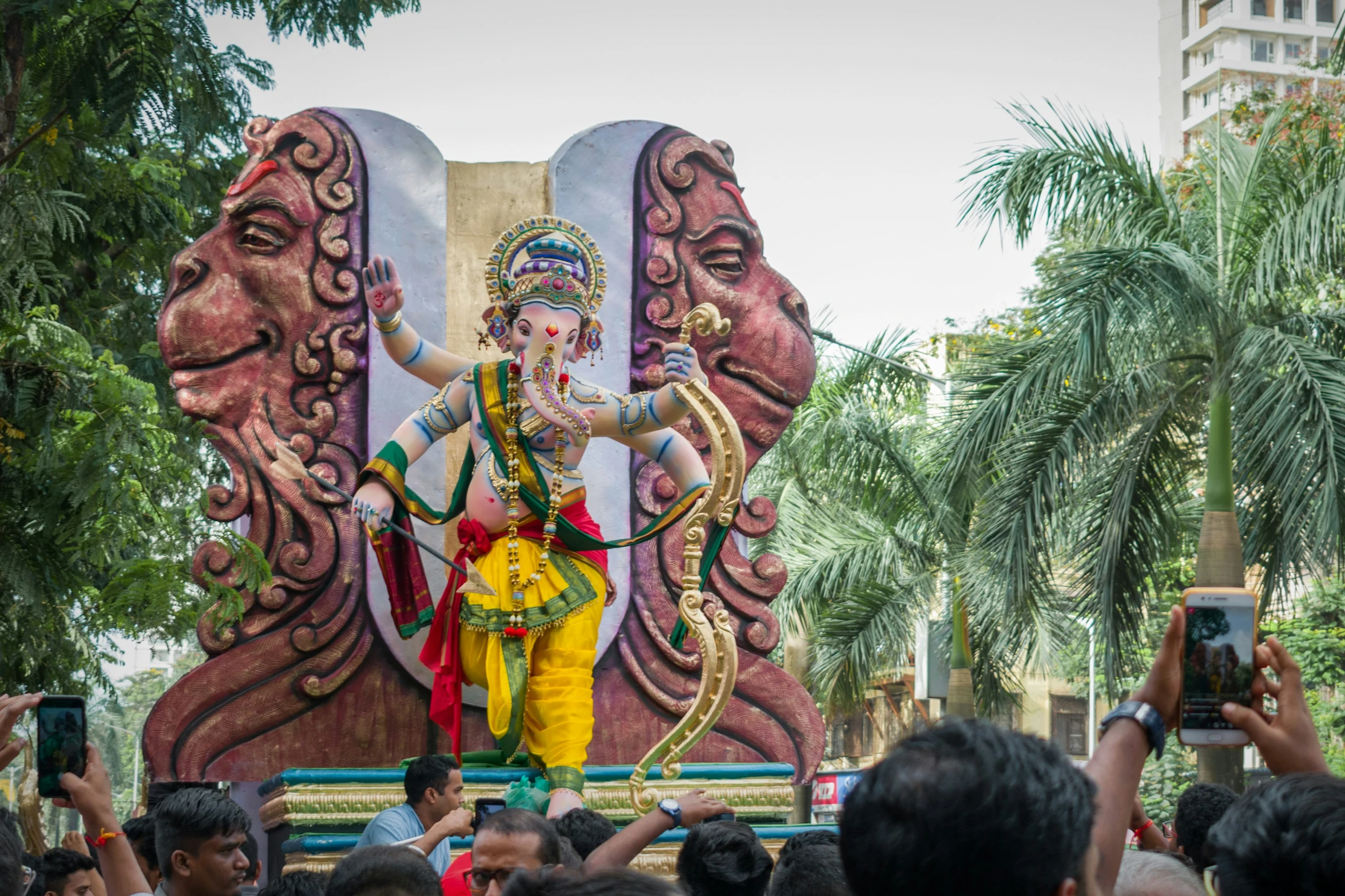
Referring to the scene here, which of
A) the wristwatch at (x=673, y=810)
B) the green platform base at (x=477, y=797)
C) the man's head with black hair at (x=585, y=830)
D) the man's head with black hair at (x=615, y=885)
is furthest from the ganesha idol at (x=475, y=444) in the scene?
the man's head with black hair at (x=615, y=885)

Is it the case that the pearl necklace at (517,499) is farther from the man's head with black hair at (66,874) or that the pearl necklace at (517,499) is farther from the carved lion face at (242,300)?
the man's head with black hair at (66,874)

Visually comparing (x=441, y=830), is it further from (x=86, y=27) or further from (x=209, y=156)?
(x=209, y=156)

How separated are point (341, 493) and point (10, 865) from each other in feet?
16.5

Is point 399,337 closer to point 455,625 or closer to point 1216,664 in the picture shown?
point 455,625

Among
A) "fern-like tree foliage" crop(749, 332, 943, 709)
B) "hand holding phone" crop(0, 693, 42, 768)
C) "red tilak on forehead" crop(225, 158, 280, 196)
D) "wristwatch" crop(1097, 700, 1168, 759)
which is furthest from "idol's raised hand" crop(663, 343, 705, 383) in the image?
"fern-like tree foliage" crop(749, 332, 943, 709)

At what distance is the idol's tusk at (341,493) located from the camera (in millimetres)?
7094

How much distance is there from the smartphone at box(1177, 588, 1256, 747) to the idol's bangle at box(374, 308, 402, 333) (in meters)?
5.35

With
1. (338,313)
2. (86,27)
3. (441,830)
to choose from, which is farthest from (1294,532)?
(86,27)

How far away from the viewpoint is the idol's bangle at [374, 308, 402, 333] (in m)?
7.39

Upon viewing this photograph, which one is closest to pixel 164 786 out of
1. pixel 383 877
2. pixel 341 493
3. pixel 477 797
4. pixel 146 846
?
pixel 477 797

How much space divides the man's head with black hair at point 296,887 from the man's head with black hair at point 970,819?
195 cm

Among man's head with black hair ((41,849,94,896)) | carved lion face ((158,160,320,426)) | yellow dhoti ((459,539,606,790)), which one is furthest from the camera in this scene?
carved lion face ((158,160,320,426))

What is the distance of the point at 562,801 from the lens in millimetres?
6863

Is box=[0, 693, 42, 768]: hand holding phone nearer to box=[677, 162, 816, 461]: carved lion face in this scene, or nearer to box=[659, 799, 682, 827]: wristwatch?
box=[659, 799, 682, 827]: wristwatch
